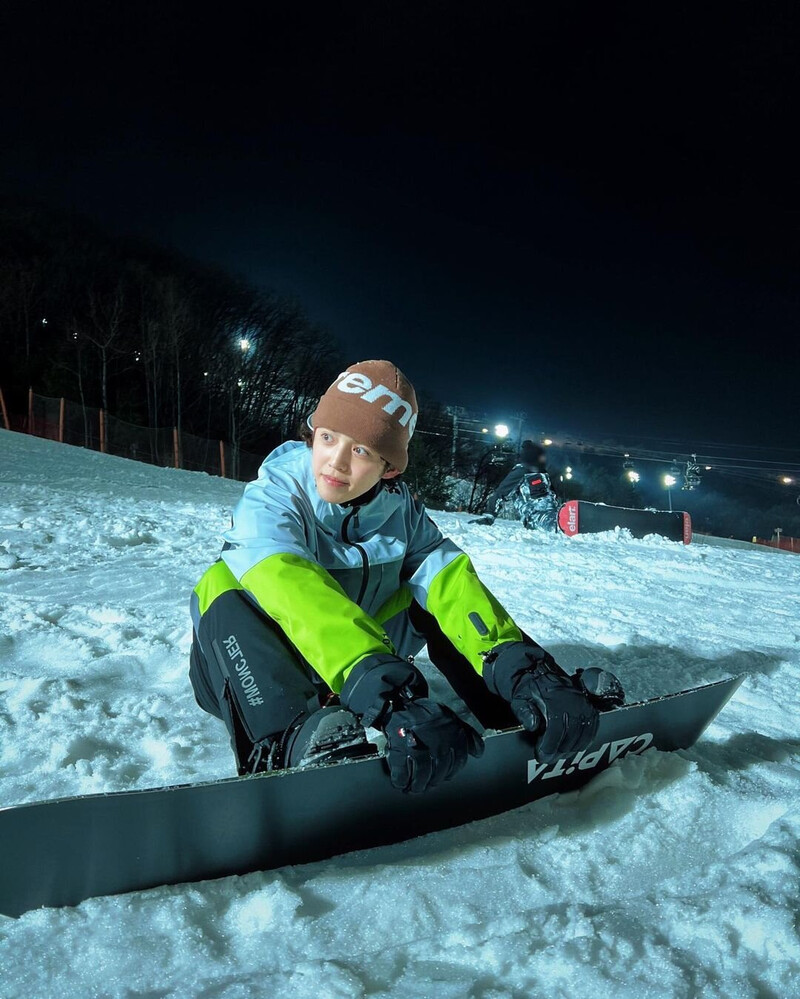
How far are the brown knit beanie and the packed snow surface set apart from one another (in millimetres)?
1031

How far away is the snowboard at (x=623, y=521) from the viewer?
902 centimetres

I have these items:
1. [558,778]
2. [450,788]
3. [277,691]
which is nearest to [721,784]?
[558,778]

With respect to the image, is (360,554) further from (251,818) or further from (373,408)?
(251,818)

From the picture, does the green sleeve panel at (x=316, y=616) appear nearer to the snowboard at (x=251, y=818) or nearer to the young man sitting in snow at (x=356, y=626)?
the young man sitting in snow at (x=356, y=626)

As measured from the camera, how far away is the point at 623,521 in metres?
9.05

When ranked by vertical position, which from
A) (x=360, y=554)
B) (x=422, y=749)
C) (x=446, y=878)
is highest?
(x=360, y=554)

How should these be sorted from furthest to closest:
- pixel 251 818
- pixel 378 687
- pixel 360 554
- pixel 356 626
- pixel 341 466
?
pixel 360 554
pixel 341 466
pixel 356 626
pixel 378 687
pixel 251 818

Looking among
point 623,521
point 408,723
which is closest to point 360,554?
point 408,723

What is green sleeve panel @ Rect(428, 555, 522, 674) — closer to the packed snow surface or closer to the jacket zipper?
the jacket zipper

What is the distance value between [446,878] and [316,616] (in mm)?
635

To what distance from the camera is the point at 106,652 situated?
2795mm

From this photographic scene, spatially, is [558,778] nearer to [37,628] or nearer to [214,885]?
[214,885]

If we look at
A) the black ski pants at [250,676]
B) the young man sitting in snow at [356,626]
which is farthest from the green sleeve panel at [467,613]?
the black ski pants at [250,676]

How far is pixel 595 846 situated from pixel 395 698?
1.94ft
